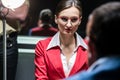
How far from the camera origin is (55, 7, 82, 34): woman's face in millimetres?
A: 2506

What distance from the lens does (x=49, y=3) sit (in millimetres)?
3785

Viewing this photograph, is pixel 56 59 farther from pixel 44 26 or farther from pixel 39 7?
pixel 39 7

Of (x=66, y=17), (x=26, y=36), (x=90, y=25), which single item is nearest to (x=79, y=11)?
(x=66, y=17)

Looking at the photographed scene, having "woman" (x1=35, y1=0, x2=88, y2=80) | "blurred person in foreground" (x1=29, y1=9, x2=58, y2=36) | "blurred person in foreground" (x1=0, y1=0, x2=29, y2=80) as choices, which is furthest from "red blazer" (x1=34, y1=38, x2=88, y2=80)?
"blurred person in foreground" (x1=29, y1=9, x2=58, y2=36)

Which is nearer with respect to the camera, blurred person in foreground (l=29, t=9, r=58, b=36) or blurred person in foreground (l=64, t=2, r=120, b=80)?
blurred person in foreground (l=64, t=2, r=120, b=80)

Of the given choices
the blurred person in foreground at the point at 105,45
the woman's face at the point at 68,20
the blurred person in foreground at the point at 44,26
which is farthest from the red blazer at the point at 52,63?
the blurred person in foreground at the point at 105,45

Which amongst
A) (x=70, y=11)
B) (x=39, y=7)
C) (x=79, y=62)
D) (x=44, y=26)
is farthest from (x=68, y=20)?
(x=39, y=7)

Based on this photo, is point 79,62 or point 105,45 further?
point 79,62

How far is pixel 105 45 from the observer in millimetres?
1162

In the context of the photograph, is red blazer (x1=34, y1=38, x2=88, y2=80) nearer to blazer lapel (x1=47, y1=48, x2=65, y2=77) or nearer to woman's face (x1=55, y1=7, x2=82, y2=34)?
blazer lapel (x1=47, y1=48, x2=65, y2=77)

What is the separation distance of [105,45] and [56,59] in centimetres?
140

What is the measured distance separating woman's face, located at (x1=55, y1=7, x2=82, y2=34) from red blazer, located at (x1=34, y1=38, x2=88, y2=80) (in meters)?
0.17

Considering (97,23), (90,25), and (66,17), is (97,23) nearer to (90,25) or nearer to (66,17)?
(90,25)

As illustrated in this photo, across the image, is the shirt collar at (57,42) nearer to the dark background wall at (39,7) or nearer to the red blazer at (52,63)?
the red blazer at (52,63)
